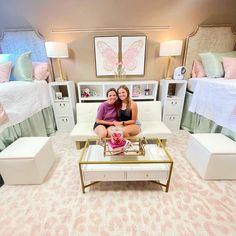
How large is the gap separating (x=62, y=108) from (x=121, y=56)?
147 centimetres

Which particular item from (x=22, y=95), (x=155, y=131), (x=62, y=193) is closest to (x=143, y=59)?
(x=155, y=131)

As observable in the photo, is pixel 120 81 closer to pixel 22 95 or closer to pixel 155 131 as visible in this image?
pixel 155 131

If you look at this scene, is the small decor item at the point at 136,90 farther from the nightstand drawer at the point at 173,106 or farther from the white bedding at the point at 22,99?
the white bedding at the point at 22,99

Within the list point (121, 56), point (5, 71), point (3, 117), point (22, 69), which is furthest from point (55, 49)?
point (3, 117)

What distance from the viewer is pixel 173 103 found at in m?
2.62

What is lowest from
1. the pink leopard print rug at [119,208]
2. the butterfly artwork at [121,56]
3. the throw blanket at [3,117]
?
the pink leopard print rug at [119,208]

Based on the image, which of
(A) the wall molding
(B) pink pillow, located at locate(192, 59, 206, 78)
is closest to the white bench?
(B) pink pillow, located at locate(192, 59, 206, 78)

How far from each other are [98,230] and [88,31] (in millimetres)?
2880

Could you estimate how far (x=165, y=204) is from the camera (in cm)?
132

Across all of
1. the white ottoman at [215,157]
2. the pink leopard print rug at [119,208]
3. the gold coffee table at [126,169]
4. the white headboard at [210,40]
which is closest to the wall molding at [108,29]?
the white headboard at [210,40]

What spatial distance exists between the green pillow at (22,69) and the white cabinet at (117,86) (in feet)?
2.71

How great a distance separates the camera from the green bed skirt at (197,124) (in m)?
1.90

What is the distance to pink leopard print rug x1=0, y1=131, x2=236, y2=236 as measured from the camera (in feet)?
3.70

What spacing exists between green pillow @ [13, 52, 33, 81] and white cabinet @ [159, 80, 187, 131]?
233 cm
